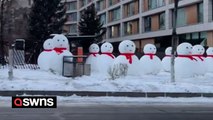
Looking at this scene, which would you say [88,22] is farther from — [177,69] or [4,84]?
[4,84]

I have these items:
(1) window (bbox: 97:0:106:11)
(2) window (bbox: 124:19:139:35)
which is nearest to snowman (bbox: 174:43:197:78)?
(2) window (bbox: 124:19:139:35)

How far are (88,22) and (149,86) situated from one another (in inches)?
1727

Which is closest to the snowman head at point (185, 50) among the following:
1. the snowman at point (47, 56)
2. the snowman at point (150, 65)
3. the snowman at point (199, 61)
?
the snowman at point (199, 61)

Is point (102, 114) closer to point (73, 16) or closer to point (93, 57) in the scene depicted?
point (93, 57)

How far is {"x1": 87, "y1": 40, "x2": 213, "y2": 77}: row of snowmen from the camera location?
104ft

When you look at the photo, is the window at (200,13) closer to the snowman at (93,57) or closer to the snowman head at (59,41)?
the snowman at (93,57)

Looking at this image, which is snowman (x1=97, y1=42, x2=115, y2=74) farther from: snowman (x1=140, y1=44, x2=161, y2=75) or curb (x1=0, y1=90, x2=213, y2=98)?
curb (x1=0, y1=90, x2=213, y2=98)

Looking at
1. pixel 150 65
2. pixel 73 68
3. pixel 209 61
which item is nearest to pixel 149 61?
pixel 150 65

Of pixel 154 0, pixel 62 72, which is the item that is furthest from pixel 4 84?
pixel 154 0

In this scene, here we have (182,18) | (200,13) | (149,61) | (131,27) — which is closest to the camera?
(149,61)

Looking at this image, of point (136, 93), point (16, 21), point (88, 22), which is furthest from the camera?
point (16, 21)

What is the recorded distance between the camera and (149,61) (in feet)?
111

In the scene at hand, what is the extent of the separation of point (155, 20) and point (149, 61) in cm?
3230

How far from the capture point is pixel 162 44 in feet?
209
